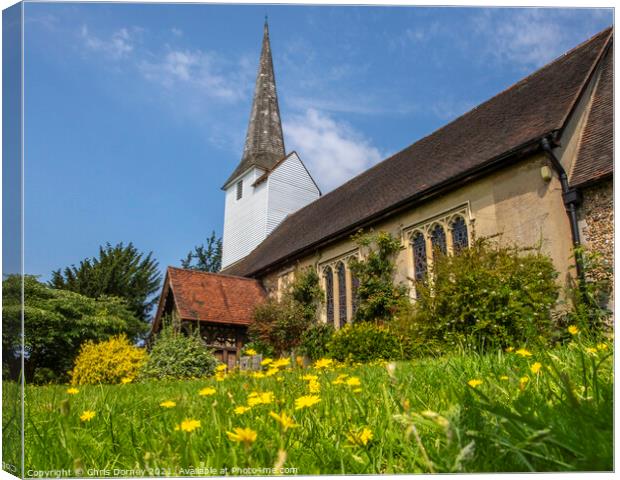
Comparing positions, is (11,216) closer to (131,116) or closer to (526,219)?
(131,116)

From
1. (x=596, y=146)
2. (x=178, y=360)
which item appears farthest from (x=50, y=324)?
(x=596, y=146)

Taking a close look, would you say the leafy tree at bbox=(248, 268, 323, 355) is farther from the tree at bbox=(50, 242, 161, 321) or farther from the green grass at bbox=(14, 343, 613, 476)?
the green grass at bbox=(14, 343, 613, 476)

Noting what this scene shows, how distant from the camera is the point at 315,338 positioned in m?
13.7

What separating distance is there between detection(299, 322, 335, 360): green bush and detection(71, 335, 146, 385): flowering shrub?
15.5 feet

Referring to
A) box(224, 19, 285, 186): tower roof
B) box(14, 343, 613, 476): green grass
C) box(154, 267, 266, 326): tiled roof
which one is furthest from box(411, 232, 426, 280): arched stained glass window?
box(224, 19, 285, 186): tower roof

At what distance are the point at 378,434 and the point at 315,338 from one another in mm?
11984

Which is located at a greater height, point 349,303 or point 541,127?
point 541,127

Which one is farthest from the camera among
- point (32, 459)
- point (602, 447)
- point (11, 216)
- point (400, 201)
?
point (400, 201)

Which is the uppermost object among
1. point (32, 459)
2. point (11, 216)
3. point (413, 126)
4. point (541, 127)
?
point (541, 127)

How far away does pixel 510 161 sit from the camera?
938 centimetres

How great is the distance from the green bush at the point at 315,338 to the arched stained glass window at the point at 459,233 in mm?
4205

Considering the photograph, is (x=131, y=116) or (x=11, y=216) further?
(x=131, y=116)

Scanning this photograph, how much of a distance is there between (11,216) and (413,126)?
6.46 feet

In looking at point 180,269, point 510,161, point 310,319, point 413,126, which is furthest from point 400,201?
point 413,126
